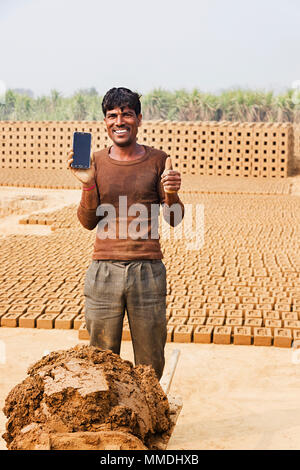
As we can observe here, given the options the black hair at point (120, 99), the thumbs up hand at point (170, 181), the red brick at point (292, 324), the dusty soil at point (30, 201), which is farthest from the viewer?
the dusty soil at point (30, 201)

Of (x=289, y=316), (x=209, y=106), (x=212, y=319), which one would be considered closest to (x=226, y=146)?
(x=289, y=316)

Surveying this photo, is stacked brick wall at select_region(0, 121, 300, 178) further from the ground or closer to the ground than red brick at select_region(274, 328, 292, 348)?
further from the ground

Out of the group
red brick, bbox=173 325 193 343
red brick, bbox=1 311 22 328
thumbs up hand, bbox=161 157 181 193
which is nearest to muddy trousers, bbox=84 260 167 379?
thumbs up hand, bbox=161 157 181 193

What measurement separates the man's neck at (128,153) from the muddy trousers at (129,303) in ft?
1.68

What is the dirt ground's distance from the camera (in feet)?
10.9

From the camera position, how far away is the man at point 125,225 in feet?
9.20

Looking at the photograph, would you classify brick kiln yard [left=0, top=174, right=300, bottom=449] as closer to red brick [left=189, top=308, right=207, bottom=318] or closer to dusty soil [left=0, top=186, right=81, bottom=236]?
red brick [left=189, top=308, right=207, bottom=318]

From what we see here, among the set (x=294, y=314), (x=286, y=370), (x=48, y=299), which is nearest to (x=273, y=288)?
(x=294, y=314)

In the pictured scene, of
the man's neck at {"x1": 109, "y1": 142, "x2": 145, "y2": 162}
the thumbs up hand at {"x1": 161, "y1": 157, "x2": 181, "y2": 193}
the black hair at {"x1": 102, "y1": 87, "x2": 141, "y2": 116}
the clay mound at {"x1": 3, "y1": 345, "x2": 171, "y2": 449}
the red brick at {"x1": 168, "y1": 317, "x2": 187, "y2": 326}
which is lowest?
the red brick at {"x1": 168, "y1": 317, "x2": 187, "y2": 326}

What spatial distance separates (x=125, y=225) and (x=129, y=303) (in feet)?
1.25

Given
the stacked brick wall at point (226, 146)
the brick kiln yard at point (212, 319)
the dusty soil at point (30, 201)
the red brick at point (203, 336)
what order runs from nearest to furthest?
1. the brick kiln yard at point (212, 319)
2. the red brick at point (203, 336)
3. the dusty soil at point (30, 201)
4. the stacked brick wall at point (226, 146)

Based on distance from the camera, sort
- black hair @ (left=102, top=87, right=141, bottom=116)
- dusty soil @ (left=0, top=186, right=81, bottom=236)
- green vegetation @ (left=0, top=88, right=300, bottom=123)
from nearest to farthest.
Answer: black hair @ (left=102, top=87, right=141, bottom=116)
dusty soil @ (left=0, top=186, right=81, bottom=236)
green vegetation @ (left=0, top=88, right=300, bottom=123)

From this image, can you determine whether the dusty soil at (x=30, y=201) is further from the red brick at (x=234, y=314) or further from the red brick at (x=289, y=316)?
the red brick at (x=289, y=316)

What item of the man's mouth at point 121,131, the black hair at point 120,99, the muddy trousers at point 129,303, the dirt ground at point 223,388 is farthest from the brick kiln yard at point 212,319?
the black hair at point 120,99
